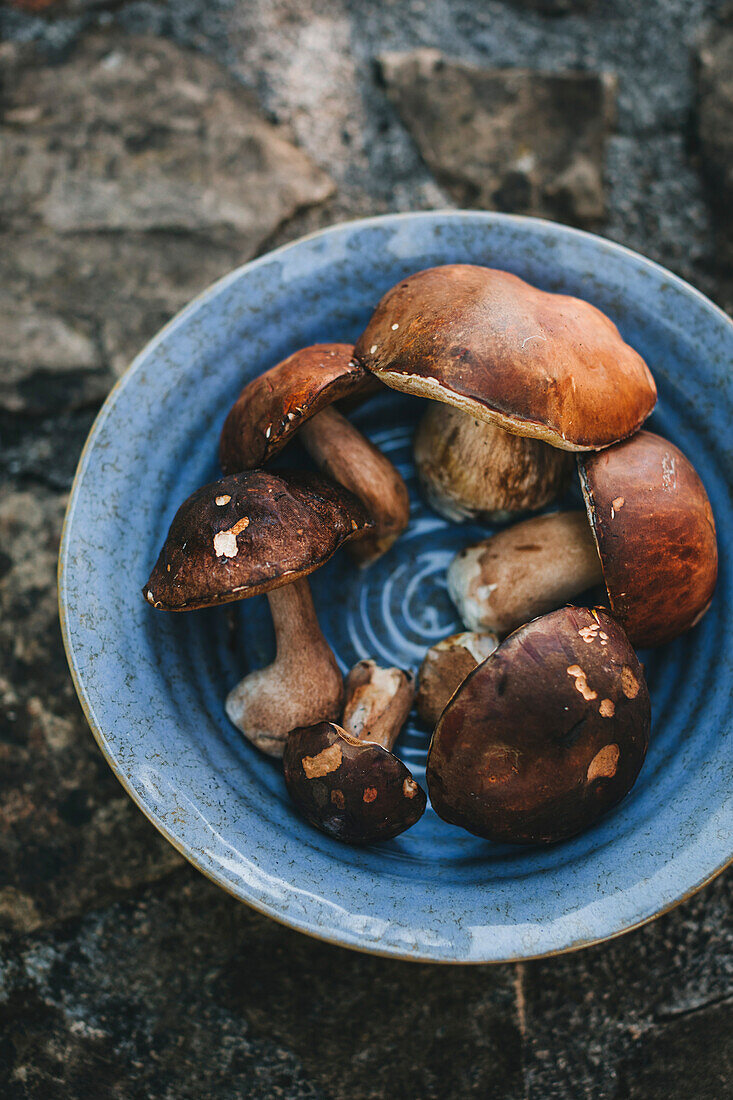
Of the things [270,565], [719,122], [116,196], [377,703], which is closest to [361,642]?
[377,703]

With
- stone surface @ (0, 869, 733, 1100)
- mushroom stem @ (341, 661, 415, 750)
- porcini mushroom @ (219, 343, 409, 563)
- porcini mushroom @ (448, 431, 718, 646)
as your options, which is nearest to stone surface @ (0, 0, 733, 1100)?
stone surface @ (0, 869, 733, 1100)

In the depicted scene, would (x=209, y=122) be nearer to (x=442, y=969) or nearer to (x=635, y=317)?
(x=635, y=317)

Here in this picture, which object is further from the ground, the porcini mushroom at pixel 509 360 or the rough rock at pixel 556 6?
the rough rock at pixel 556 6

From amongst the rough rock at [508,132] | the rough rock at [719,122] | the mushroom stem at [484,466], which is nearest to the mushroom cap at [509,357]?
the mushroom stem at [484,466]

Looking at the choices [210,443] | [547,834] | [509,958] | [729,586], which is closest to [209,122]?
[210,443]

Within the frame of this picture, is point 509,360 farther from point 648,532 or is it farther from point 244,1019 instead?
point 244,1019

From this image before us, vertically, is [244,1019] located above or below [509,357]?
below

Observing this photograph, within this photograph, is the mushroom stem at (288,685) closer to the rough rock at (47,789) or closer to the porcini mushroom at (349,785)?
the porcini mushroom at (349,785)
